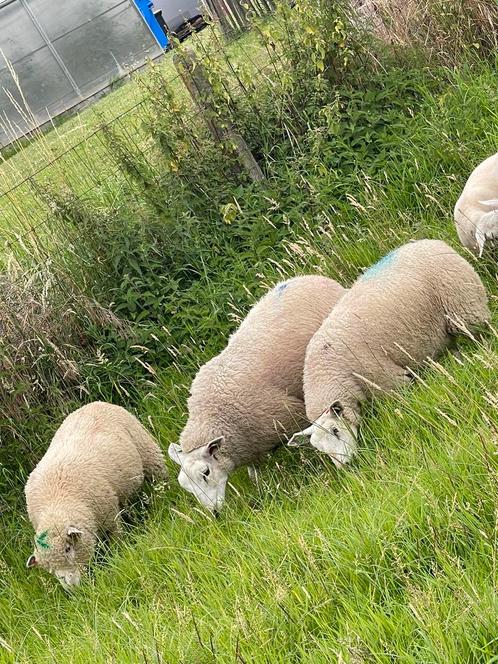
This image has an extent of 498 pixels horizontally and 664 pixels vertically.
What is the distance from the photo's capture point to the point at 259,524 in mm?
4590

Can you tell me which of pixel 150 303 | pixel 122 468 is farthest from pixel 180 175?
pixel 122 468

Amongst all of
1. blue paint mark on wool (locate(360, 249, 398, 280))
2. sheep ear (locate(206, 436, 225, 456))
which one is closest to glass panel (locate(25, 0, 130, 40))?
blue paint mark on wool (locate(360, 249, 398, 280))

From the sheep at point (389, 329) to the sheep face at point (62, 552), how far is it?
1.56 meters

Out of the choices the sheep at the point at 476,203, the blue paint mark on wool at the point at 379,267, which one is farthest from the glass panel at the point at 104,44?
the blue paint mark on wool at the point at 379,267

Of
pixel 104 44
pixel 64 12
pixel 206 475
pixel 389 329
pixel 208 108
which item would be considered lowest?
pixel 206 475

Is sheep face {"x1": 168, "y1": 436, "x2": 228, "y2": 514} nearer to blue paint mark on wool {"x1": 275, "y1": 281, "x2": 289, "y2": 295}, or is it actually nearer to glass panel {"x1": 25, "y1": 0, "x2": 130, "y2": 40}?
blue paint mark on wool {"x1": 275, "y1": 281, "x2": 289, "y2": 295}

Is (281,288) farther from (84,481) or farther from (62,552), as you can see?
(62,552)

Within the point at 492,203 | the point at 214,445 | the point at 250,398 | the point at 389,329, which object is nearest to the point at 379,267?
the point at 389,329

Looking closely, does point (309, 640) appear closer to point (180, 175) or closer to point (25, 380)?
point (25, 380)

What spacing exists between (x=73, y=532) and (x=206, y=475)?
91 centimetres

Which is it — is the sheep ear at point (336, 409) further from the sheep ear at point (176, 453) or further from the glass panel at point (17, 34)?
the glass panel at point (17, 34)

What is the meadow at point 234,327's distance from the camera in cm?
335

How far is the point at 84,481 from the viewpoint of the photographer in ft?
18.5

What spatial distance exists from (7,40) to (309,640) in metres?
18.6
